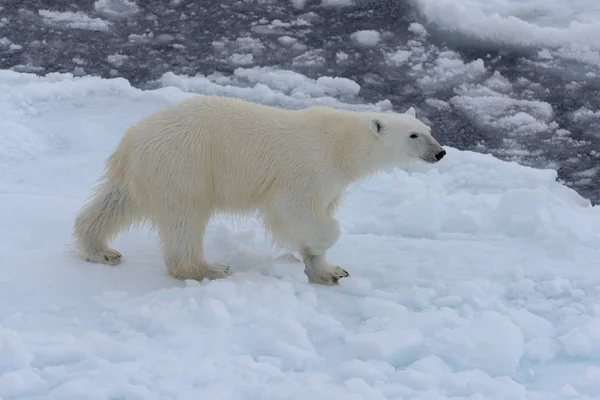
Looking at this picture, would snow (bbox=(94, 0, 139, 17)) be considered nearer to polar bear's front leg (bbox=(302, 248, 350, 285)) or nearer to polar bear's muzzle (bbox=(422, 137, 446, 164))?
polar bear's front leg (bbox=(302, 248, 350, 285))

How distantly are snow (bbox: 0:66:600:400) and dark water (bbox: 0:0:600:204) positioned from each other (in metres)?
1.08

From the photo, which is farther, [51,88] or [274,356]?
[51,88]

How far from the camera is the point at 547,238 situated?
4648 millimetres

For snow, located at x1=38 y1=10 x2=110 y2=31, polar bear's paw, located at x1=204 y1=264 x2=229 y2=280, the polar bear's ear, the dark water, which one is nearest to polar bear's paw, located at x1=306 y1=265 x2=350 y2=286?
polar bear's paw, located at x1=204 y1=264 x2=229 y2=280

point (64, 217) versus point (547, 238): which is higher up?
point (547, 238)

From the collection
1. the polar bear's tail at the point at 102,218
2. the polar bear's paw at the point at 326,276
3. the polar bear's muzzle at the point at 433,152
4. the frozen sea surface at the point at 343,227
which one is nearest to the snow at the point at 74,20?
the frozen sea surface at the point at 343,227

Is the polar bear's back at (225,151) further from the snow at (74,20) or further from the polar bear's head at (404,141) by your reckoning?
the snow at (74,20)

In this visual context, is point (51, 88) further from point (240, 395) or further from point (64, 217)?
point (240, 395)

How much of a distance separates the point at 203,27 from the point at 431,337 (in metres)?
6.48

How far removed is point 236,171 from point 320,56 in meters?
4.58

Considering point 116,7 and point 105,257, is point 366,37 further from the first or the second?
point 105,257

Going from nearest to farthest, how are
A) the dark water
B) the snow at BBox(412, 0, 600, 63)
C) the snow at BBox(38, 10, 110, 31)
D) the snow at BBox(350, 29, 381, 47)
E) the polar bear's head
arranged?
1. the polar bear's head
2. the dark water
3. the snow at BBox(412, 0, 600, 63)
4. the snow at BBox(350, 29, 381, 47)
5. the snow at BBox(38, 10, 110, 31)

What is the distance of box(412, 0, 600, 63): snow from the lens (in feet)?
27.8

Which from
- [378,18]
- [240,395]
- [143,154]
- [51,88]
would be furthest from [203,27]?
[240,395]
